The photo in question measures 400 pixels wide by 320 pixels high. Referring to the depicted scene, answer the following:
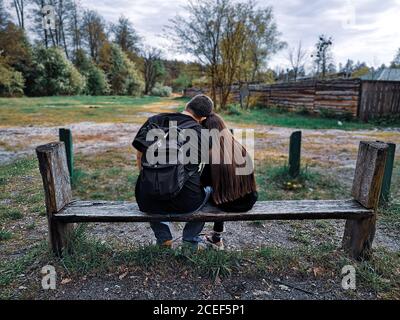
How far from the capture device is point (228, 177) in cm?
241

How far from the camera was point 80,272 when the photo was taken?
2.43 meters

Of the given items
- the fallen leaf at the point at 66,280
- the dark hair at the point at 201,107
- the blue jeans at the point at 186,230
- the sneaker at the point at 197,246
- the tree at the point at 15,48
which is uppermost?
the tree at the point at 15,48

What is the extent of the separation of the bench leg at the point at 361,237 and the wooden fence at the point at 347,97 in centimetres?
1257

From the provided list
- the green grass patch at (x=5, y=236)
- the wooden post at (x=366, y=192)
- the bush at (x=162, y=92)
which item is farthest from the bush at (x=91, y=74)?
the wooden post at (x=366, y=192)

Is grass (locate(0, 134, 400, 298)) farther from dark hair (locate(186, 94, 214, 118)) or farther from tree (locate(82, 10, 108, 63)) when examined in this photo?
tree (locate(82, 10, 108, 63))

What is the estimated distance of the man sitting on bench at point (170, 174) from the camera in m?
2.18

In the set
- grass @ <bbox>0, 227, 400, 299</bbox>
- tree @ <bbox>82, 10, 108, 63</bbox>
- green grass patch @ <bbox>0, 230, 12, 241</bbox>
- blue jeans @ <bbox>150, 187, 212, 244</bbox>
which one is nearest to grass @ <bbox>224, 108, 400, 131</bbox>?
grass @ <bbox>0, 227, 400, 299</bbox>

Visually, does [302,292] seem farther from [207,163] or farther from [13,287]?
[13,287]

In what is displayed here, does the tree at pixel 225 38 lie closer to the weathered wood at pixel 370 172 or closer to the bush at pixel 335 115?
the bush at pixel 335 115

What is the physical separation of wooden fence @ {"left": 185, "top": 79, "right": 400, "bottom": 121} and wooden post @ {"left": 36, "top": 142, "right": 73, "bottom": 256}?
45.7 feet

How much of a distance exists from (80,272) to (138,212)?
2.26ft

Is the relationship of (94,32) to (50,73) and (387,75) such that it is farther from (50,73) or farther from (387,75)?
(387,75)

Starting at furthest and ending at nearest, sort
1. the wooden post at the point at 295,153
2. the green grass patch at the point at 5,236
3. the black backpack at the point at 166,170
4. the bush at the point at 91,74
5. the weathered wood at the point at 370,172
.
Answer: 1. the bush at the point at 91,74
2. the wooden post at the point at 295,153
3. the green grass patch at the point at 5,236
4. the weathered wood at the point at 370,172
5. the black backpack at the point at 166,170
